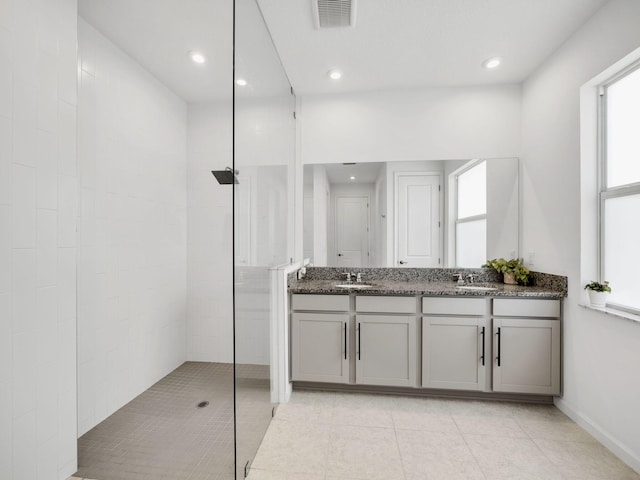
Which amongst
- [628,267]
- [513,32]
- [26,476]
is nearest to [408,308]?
[628,267]

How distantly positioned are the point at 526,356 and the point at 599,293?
668mm

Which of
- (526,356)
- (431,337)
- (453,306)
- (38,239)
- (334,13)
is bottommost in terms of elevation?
(526,356)

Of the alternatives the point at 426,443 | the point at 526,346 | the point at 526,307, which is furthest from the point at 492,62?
the point at 426,443

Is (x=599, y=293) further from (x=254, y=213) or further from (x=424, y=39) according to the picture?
(x=254, y=213)

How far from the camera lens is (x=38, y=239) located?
1241mm

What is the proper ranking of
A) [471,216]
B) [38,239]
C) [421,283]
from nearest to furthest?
[38,239] < [421,283] < [471,216]

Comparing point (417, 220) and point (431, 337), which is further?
point (417, 220)

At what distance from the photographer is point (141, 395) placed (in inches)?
74.9

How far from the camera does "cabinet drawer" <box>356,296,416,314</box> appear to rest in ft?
7.52

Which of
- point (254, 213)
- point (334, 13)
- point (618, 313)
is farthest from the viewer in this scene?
point (334, 13)

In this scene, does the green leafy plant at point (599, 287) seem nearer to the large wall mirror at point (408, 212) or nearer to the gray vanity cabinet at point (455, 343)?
the gray vanity cabinet at point (455, 343)

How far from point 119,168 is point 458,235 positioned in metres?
2.74

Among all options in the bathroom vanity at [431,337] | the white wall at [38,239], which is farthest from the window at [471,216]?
the white wall at [38,239]

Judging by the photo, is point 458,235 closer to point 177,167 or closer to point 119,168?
point 177,167
